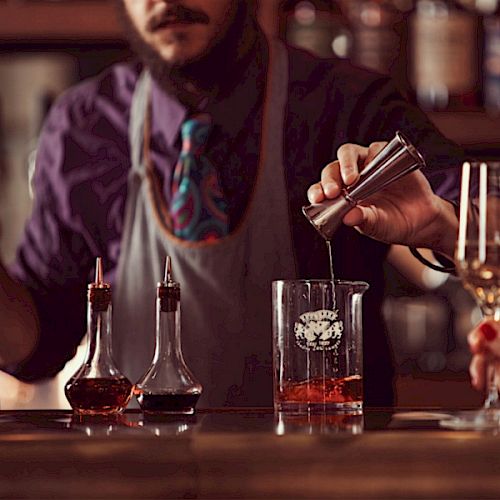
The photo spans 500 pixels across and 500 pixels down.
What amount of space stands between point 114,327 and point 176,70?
46cm

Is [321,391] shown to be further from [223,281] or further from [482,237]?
[223,281]

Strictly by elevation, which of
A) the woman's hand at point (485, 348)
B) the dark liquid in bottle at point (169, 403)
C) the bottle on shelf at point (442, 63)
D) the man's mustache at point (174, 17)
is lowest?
the dark liquid in bottle at point (169, 403)

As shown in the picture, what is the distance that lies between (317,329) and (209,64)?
94cm

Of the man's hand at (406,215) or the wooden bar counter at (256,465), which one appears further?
the man's hand at (406,215)

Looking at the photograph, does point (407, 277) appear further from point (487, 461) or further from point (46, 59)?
point (487, 461)

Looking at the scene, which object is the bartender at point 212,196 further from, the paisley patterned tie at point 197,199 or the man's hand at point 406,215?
the man's hand at point 406,215

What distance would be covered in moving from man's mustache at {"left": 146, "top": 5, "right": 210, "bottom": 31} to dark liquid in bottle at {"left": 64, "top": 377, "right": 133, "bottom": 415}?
863 millimetres

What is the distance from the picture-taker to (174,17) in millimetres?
1962

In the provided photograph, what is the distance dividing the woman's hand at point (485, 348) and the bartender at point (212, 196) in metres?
0.80

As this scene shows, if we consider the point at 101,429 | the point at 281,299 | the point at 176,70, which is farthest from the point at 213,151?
the point at 101,429

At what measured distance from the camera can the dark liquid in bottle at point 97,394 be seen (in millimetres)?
1263

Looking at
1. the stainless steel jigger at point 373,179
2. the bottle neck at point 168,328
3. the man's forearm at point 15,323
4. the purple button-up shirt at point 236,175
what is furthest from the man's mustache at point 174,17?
the bottle neck at point 168,328

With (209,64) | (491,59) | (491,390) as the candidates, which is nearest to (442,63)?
(491,59)

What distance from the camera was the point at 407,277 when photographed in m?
3.26
